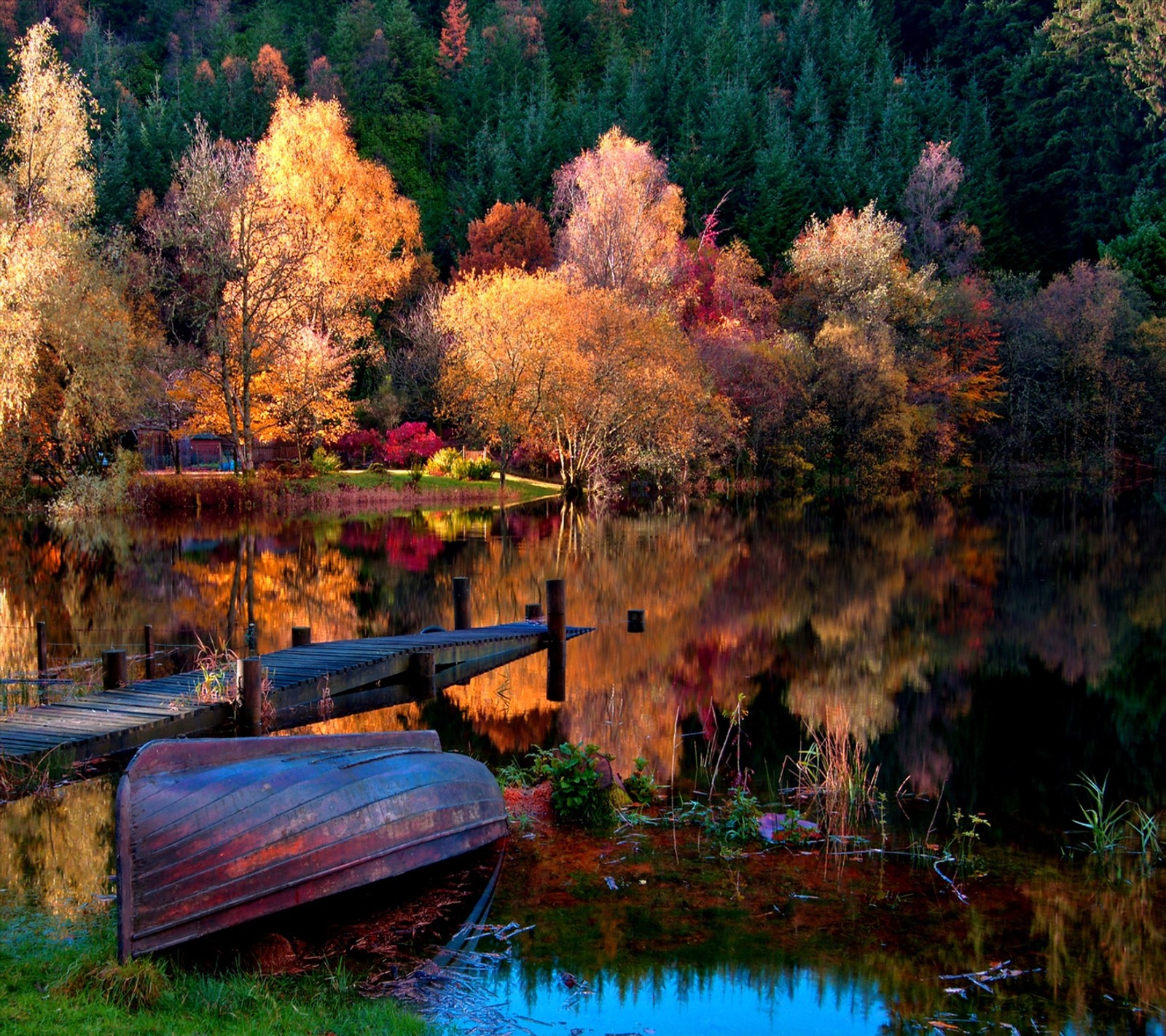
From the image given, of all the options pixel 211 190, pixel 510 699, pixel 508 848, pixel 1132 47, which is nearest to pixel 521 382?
pixel 211 190

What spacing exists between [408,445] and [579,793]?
125 ft

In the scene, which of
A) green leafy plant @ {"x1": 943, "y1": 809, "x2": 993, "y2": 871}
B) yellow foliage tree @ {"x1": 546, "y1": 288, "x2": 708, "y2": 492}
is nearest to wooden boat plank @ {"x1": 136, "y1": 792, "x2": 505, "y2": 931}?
green leafy plant @ {"x1": 943, "y1": 809, "x2": 993, "y2": 871}

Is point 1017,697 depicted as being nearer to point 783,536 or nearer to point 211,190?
point 783,536

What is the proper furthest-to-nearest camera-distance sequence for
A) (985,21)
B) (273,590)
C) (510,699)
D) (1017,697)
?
(985,21) < (273,590) < (1017,697) < (510,699)

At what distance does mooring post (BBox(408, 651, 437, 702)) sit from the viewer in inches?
574

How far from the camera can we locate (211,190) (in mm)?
39062

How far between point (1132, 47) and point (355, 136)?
51877 millimetres

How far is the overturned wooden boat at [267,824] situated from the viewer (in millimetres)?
6934

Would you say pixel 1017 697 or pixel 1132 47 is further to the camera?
pixel 1132 47

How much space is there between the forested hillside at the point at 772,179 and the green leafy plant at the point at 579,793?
1226 inches

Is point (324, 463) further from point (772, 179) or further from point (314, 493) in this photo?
point (772, 179)

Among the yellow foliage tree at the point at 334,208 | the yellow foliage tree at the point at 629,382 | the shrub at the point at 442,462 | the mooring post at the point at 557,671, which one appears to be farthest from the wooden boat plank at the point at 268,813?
the yellow foliage tree at the point at 334,208

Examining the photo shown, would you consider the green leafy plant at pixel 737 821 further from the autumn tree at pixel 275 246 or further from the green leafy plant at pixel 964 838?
the autumn tree at pixel 275 246

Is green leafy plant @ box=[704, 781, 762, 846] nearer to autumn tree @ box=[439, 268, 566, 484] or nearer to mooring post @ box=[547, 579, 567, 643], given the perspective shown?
mooring post @ box=[547, 579, 567, 643]
